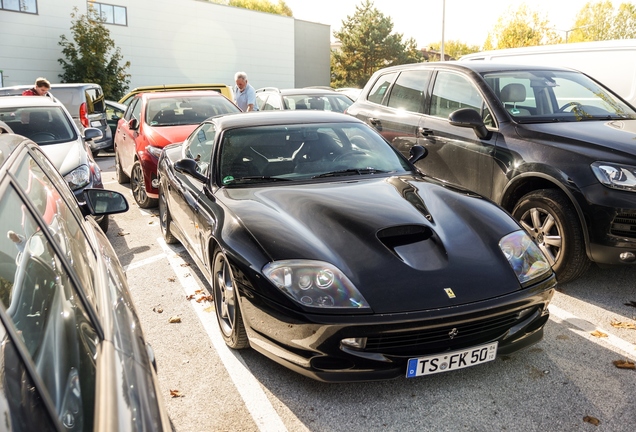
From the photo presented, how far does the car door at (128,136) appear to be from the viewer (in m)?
8.77

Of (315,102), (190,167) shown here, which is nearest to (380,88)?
(190,167)

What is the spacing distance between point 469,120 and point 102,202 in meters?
3.54

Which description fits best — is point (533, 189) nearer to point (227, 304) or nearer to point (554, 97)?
point (554, 97)

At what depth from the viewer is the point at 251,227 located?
3.55m

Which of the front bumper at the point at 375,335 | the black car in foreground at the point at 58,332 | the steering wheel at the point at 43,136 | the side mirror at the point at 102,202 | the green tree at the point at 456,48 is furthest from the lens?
the green tree at the point at 456,48

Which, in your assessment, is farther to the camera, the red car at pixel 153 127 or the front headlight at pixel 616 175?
the red car at pixel 153 127

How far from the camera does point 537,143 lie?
508cm

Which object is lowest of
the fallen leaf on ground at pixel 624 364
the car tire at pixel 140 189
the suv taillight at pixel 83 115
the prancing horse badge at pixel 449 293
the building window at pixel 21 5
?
the fallen leaf on ground at pixel 624 364

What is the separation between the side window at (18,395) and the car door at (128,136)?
25.8 ft

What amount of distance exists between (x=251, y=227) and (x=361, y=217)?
676mm

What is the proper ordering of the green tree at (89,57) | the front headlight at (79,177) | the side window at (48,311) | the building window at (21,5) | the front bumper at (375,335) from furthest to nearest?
1. the green tree at (89,57)
2. the building window at (21,5)
3. the front headlight at (79,177)
4. the front bumper at (375,335)
5. the side window at (48,311)

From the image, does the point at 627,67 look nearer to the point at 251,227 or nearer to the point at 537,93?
the point at 537,93

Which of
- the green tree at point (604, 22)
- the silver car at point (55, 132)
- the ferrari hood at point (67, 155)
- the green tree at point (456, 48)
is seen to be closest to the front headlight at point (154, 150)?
the silver car at point (55, 132)

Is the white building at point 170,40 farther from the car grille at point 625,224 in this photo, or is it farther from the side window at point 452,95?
the car grille at point 625,224
